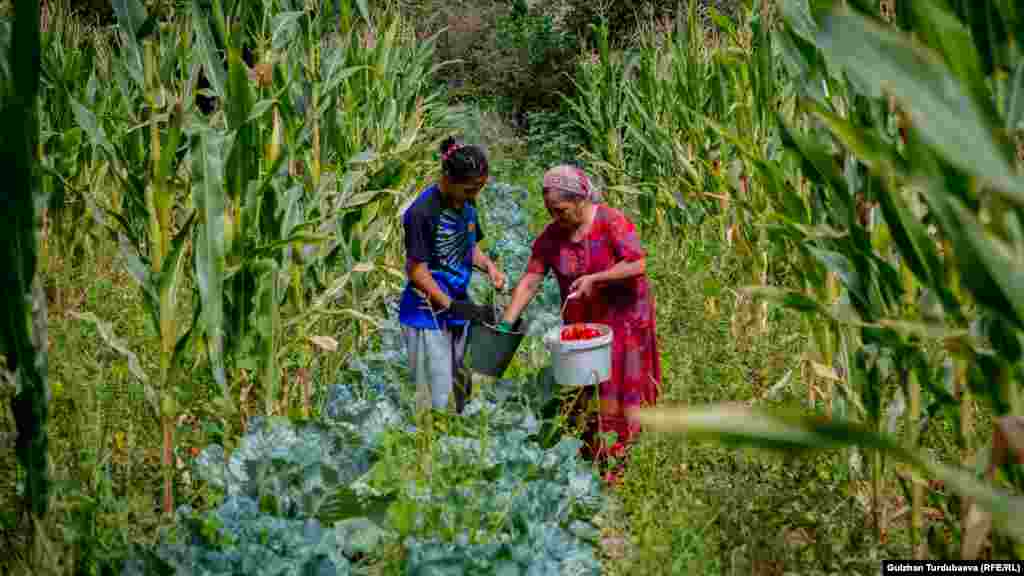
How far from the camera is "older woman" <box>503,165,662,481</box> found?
12.3 feet

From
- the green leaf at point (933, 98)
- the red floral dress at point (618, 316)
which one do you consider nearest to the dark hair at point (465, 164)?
the red floral dress at point (618, 316)

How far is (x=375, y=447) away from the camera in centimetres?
315

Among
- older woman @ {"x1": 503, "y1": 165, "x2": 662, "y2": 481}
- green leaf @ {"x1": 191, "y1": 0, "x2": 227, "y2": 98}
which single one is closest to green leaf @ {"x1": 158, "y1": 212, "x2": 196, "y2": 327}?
green leaf @ {"x1": 191, "y1": 0, "x2": 227, "y2": 98}

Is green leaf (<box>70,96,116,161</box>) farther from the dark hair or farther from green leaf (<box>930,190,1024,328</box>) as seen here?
green leaf (<box>930,190,1024,328</box>)

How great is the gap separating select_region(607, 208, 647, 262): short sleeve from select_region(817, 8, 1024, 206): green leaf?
2729 millimetres

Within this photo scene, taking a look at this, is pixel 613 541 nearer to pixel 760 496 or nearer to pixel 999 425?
pixel 760 496

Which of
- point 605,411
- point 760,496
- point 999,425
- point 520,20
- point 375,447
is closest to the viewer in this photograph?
point 999,425

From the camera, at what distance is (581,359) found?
3.43 meters

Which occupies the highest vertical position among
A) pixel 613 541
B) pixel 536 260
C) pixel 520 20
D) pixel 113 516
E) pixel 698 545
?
pixel 520 20

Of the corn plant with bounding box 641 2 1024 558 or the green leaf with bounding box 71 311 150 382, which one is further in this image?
the green leaf with bounding box 71 311 150 382

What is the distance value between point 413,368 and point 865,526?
6.53 ft

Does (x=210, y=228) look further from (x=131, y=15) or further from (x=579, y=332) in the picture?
(x=579, y=332)

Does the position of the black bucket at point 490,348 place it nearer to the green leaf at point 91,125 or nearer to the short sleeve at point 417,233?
the short sleeve at point 417,233

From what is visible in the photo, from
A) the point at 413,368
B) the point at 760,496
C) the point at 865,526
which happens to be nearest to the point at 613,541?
the point at 760,496
